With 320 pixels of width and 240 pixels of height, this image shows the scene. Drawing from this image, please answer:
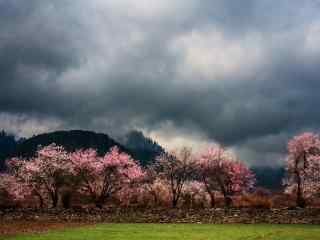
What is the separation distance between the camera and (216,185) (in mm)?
90500

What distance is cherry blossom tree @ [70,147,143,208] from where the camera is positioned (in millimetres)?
88938

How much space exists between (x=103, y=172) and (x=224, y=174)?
75.4 ft

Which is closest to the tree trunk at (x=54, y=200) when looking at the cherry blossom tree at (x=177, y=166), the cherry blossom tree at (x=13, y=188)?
the cherry blossom tree at (x=13, y=188)

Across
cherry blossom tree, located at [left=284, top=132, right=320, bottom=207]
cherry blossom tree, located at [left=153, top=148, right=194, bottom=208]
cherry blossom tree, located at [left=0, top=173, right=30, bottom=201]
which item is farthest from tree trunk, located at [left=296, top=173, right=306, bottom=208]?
cherry blossom tree, located at [left=0, top=173, right=30, bottom=201]

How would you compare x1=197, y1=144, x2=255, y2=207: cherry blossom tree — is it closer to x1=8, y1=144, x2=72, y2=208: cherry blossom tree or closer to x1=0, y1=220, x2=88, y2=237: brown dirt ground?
x1=8, y1=144, x2=72, y2=208: cherry blossom tree

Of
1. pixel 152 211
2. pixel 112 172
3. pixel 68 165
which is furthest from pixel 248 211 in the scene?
pixel 68 165

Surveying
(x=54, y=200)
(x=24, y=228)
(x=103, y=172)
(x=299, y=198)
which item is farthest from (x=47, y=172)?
(x=299, y=198)

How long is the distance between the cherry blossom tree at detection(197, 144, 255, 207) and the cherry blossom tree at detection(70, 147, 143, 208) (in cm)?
1360

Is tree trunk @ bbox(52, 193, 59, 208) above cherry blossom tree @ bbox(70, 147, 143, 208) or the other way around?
the other way around

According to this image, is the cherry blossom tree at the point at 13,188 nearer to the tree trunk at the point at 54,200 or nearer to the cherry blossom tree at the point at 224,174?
the tree trunk at the point at 54,200

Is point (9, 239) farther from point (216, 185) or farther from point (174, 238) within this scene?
point (216, 185)

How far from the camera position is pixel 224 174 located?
89.7 metres

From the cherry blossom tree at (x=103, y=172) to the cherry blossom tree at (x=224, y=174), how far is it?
1360 centimetres

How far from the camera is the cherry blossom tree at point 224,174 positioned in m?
89.0
